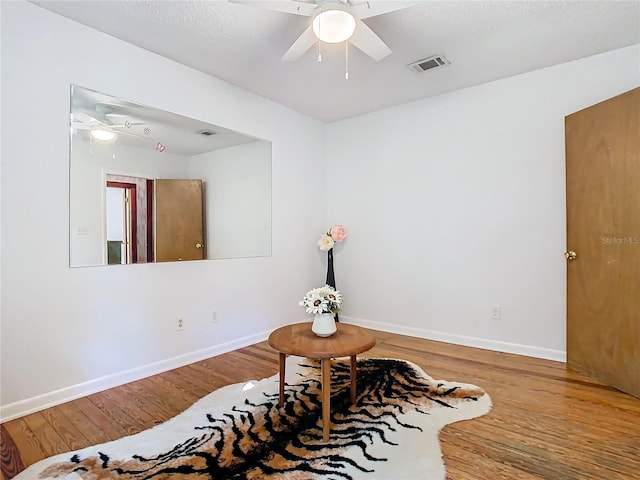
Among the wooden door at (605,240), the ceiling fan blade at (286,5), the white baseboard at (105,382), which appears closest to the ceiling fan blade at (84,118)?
the ceiling fan blade at (286,5)

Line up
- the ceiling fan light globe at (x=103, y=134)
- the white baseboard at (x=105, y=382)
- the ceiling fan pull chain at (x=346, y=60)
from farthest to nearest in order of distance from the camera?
the ceiling fan pull chain at (x=346, y=60) → the ceiling fan light globe at (x=103, y=134) → the white baseboard at (x=105, y=382)

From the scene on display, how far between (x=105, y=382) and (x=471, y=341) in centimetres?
321

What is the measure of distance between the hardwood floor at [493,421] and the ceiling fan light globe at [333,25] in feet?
7.84

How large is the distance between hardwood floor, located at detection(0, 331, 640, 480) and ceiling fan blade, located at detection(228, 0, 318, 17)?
8.04 feet

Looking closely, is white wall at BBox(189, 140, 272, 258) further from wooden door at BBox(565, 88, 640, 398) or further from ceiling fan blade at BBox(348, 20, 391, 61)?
wooden door at BBox(565, 88, 640, 398)

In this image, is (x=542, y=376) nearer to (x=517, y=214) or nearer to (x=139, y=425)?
(x=517, y=214)

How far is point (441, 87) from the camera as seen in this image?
341 centimetres

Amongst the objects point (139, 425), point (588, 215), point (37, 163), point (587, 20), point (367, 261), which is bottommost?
point (139, 425)

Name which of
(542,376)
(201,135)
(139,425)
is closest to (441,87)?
(201,135)

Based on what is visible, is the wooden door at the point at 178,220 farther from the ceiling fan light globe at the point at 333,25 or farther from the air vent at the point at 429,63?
the air vent at the point at 429,63

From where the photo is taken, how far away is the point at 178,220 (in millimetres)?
3008

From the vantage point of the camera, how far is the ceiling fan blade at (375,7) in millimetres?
1886

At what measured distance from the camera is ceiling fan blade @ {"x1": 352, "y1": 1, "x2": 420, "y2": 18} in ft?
6.19

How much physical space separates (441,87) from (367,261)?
2033 mm
